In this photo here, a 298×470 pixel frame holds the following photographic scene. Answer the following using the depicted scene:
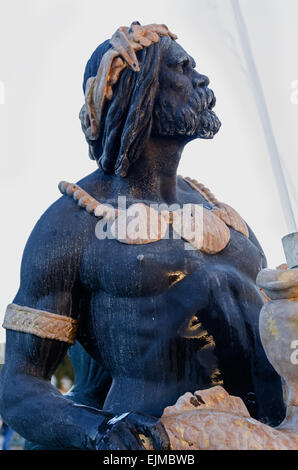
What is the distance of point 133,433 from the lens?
10.3 feet

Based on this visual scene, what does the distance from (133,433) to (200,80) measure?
206cm

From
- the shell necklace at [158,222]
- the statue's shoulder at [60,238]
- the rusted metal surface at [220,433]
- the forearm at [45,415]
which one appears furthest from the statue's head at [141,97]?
the rusted metal surface at [220,433]

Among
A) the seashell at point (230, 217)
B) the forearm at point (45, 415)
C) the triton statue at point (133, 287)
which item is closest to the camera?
the forearm at point (45, 415)

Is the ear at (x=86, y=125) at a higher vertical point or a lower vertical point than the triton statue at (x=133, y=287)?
higher

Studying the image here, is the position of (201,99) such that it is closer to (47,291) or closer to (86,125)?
(86,125)

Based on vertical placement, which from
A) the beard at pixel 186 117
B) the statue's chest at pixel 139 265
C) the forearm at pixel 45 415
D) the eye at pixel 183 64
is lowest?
the forearm at pixel 45 415

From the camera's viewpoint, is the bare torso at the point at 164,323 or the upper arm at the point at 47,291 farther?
the upper arm at the point at 47,291

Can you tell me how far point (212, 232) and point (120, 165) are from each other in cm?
64

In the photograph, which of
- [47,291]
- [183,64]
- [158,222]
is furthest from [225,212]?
[47,291]

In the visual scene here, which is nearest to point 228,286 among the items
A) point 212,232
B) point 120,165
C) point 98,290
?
point 212,232

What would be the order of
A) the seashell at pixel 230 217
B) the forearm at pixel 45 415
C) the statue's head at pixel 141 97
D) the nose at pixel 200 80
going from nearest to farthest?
1. the forearm at pixel 45 415
2. the statue's head at pixel 141 97
3. the nose at pixel 200 80
4. the seashell at pixel 230 217

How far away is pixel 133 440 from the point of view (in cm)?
310

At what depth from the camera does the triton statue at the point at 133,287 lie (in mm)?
3666

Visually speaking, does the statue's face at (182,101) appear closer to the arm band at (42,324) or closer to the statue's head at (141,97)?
the statue's head at (141,97)
